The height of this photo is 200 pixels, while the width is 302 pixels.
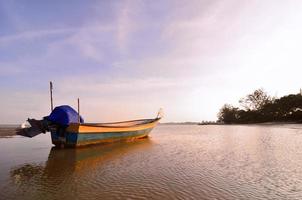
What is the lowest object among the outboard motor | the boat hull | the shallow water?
the shallow water

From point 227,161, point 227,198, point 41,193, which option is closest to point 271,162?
point 227,161

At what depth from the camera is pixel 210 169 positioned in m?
10.4

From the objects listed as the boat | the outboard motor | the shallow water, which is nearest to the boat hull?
the boat

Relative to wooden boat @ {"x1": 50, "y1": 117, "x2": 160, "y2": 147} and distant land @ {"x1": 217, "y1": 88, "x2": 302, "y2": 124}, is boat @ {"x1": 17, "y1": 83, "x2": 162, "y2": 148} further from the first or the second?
distant land @ {"x1": 217, "y1": 88, "x2": 302, "y2": 124}

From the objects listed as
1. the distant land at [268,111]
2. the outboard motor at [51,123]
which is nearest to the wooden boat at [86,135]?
the outboard motor at [51,123]

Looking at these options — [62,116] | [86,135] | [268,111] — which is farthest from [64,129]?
[268,111]

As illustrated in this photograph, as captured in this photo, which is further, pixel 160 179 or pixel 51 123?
pixel 51 123

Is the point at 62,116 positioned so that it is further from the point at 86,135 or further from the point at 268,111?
the point at 268,111

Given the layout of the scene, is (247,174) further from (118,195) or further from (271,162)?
(118,195)

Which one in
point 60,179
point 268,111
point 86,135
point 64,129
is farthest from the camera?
point 268,111

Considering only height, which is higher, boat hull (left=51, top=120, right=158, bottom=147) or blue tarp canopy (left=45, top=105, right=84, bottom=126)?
blue tarp canopy (left=45, top=105, right=84, bottom=126)

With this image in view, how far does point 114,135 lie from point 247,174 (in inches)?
611

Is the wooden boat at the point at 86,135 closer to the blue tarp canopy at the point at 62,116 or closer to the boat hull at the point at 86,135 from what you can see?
the boat hull at the point at 86,135

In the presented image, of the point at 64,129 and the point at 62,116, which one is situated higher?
the point at 62,116
